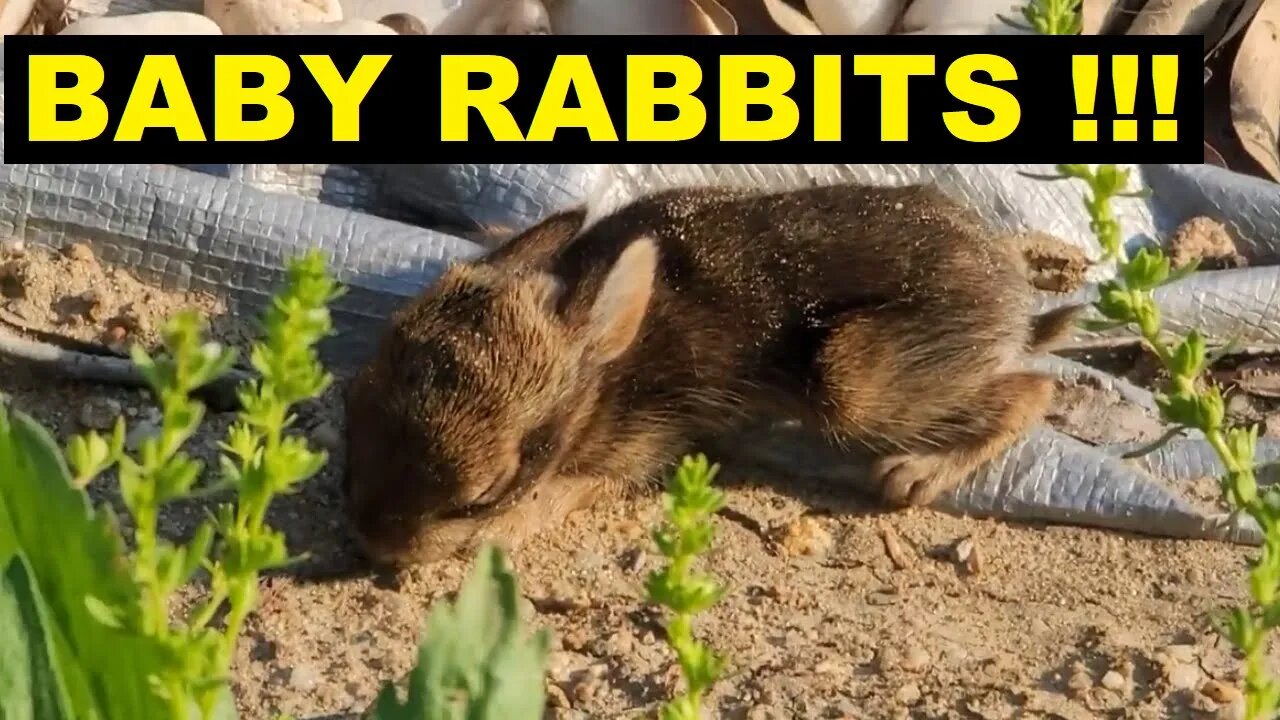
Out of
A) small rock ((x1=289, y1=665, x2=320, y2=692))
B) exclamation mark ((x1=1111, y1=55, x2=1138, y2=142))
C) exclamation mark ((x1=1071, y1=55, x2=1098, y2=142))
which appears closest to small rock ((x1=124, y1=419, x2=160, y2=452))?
small rock ((x1=289, y1=665, x2=320, y2=692))

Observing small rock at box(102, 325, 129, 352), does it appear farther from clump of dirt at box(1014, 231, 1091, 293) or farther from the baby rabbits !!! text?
clump of dirt at box(1014, 231, 1091, 293)

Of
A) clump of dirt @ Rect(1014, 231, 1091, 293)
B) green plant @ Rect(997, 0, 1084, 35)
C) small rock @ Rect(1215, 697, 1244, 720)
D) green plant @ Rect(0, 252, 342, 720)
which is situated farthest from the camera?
clump of dirt @ Rect(1014, 231, 1091, 293)

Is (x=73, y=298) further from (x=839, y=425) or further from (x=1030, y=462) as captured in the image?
(x=1030, y=462)

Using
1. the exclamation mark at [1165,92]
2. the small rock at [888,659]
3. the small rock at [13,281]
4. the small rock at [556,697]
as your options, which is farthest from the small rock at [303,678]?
the exclamation mark at [1165,92]

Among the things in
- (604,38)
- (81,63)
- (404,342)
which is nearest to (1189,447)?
(404,342)

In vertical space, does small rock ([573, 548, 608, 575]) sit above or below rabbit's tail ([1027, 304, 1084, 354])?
below
